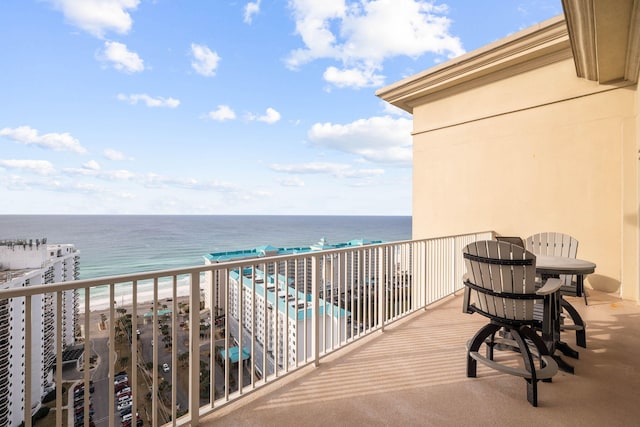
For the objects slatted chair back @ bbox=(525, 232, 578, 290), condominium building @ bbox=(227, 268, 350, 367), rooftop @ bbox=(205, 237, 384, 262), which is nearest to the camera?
condominium building @ bbox=(227, 268, 350, 367)

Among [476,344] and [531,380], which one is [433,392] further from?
[531,380]

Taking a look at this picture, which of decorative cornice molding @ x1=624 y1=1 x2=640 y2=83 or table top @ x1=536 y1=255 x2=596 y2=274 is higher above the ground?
decorative cornice molding @ x1=624 y1=1 x2=640 y2=83

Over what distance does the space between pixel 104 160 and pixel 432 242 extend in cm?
5577

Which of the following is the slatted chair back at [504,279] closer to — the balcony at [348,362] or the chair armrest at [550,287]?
the chair armrest at [550,287]

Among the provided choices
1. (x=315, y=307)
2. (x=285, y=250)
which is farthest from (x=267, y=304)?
(x=285, y=250)

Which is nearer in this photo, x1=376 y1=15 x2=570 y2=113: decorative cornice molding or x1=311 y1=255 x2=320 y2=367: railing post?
x1=311 y1=255 x2=320 y2=367: railing post

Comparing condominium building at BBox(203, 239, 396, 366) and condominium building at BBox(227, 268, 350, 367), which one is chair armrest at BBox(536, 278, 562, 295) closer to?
condominium building at BBox(203, 239, 396, 366)

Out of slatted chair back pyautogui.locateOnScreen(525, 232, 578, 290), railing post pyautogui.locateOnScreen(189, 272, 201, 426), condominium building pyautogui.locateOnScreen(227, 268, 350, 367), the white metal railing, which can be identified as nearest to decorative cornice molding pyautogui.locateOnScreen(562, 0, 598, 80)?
slatted chair back pyautogui.locateOnScreen(525, 232, 578, 290)

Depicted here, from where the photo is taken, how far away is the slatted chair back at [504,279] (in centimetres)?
186

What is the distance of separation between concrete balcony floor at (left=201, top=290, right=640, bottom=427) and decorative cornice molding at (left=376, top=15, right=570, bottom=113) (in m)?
4.27

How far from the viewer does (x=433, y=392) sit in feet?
6.41

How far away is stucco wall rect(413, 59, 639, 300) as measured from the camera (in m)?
4.20

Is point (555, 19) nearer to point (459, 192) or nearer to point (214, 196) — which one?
point (459, 192)

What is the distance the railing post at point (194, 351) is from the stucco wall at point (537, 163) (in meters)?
5.49
